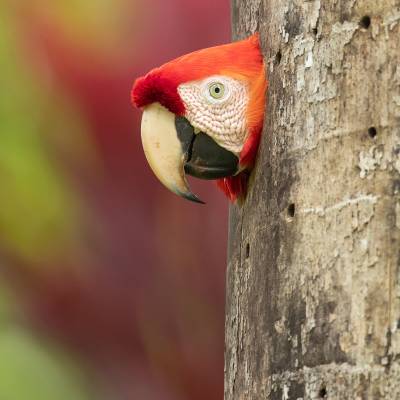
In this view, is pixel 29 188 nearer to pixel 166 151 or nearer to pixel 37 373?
pixel 37 373

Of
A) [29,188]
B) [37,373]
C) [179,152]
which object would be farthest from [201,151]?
[37,373]

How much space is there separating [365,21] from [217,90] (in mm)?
303

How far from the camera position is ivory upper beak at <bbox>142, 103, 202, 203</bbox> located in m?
1.71

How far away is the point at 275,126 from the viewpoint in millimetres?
1595

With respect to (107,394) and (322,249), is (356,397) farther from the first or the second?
(107,394)

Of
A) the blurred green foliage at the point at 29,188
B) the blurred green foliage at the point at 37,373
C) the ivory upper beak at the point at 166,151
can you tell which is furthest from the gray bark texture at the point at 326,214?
the blurred green foliage at the point at 37,373

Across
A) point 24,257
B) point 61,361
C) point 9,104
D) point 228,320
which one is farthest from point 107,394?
point 228,320

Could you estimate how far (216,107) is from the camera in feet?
5.56

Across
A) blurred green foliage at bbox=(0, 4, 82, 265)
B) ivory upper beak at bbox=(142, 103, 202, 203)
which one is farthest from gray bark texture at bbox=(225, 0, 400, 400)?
blurred green foliage at bbox=(0, 4, 82, 265)

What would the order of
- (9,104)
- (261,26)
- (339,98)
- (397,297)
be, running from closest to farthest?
(397,297)
(339,98)
(261,26)
(9,104)

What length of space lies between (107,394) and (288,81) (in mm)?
2848

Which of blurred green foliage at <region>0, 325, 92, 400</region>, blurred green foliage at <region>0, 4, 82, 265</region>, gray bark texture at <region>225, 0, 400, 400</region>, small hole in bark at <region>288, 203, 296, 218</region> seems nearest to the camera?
gray bark texture at <region>225, 0, 400, 400</region>

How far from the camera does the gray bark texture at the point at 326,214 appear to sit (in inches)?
54.9

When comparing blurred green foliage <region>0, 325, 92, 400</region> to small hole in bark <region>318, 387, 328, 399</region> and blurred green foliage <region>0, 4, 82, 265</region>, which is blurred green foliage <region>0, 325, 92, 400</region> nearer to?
blurred green foliage <region>0, 4, 82, 265</region>
